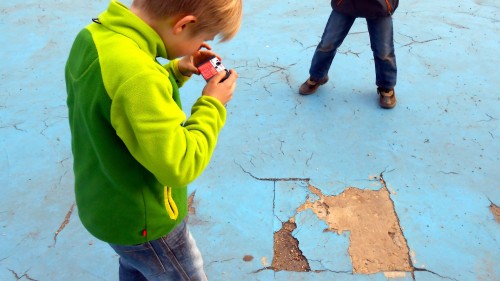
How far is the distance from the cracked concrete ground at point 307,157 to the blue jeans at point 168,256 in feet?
1.71

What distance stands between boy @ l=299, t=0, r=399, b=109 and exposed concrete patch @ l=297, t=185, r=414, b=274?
2.41 feet

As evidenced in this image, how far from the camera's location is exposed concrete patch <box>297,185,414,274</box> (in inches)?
65.5

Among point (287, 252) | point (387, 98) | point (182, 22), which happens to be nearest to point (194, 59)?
point (182, 22)

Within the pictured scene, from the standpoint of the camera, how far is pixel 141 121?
798mm

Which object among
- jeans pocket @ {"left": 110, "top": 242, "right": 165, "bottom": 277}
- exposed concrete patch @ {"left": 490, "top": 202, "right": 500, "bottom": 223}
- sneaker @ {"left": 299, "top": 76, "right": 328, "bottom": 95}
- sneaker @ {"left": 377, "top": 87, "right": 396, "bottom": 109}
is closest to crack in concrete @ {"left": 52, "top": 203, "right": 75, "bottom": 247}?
jeans pocket @ {"left": 110, "top": 242, "right": 165, "bottom": 277}

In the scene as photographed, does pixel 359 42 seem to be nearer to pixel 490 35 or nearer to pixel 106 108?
pixel 490 35

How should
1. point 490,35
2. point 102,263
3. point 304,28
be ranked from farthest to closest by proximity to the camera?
point 304,28, point 490,35, point 102,263

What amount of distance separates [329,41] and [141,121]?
6.08ft

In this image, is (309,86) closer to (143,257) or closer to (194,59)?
(194,59)

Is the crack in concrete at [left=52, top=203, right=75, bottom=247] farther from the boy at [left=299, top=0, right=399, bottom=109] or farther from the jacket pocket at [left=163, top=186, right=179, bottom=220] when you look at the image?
the boy at [left=299, top=0, right=399, bottom=109]

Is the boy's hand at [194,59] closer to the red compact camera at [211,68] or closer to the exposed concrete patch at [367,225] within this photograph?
the red compact camera at [211,68]

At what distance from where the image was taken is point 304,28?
322 centimetres

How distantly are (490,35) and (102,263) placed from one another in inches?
115

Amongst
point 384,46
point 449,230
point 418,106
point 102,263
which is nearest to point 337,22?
point 384,46
